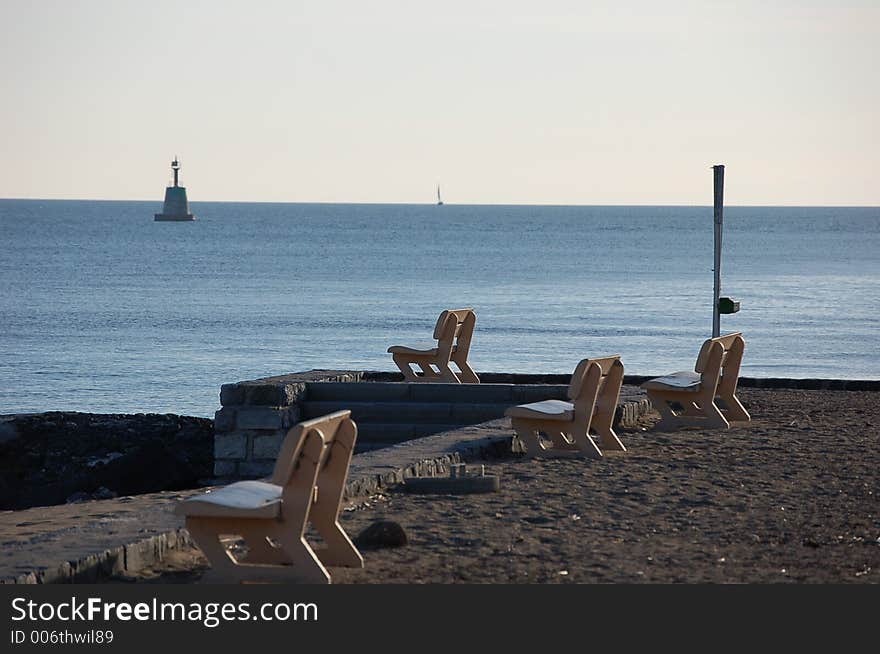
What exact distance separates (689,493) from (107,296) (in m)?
46.3

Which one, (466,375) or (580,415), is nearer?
(580,415)

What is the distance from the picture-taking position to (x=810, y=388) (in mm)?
15109

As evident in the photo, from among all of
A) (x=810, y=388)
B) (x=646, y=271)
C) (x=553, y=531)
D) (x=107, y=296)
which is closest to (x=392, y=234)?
(x=646, y=271)

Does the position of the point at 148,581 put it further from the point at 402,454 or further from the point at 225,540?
the point at 402,454

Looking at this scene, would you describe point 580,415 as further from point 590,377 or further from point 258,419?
point 258,419

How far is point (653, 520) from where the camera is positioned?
307 inches

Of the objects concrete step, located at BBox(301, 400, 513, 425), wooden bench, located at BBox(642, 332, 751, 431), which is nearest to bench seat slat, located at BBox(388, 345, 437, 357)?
concrete step, located at BBox(301, 400, 513, 425)

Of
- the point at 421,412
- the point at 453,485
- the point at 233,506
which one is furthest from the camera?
the point at 421,412

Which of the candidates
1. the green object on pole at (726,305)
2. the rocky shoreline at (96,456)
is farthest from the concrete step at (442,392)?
the rocky shoreline at (96,456)

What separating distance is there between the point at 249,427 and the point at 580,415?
3.25 meters

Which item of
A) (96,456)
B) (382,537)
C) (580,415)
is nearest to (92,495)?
(96,456)

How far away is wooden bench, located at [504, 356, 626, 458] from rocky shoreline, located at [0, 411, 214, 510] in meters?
Answer: 5.39

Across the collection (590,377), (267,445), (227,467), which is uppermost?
(590,377)

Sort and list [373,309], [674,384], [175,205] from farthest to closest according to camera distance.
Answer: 1. [175,205]
2. [373,309]
3. [674,384]
